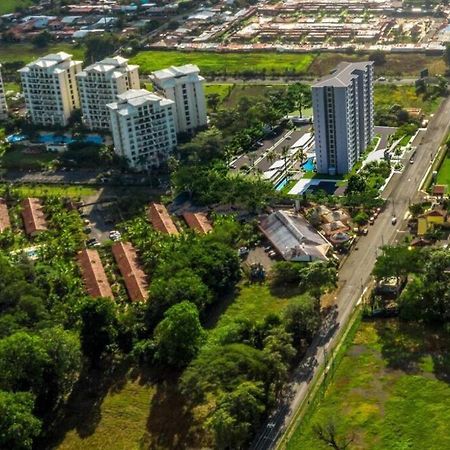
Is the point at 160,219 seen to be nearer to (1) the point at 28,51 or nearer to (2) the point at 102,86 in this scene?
(2) the point at 102,86

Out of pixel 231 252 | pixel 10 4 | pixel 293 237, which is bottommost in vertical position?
pixel 293 237

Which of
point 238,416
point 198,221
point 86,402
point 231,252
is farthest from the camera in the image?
point 198,221

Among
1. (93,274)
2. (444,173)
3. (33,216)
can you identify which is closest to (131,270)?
(93,274)

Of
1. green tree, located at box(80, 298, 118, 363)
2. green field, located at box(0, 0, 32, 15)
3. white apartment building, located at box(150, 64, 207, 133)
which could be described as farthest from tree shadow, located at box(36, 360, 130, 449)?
green field, located at box(0, 0, 32, 15)

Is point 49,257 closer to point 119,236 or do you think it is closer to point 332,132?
point 119,236

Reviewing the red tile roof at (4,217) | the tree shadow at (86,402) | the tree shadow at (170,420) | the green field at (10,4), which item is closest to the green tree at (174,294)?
the tree shadow at (86,402)

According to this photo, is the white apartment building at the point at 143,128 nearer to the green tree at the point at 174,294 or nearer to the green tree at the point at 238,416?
the green tree at the point at 174,294

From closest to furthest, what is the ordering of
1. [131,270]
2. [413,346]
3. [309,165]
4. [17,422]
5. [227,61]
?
[17,422] < [413,346] < [131,270] < [309,165] < [227,61]
